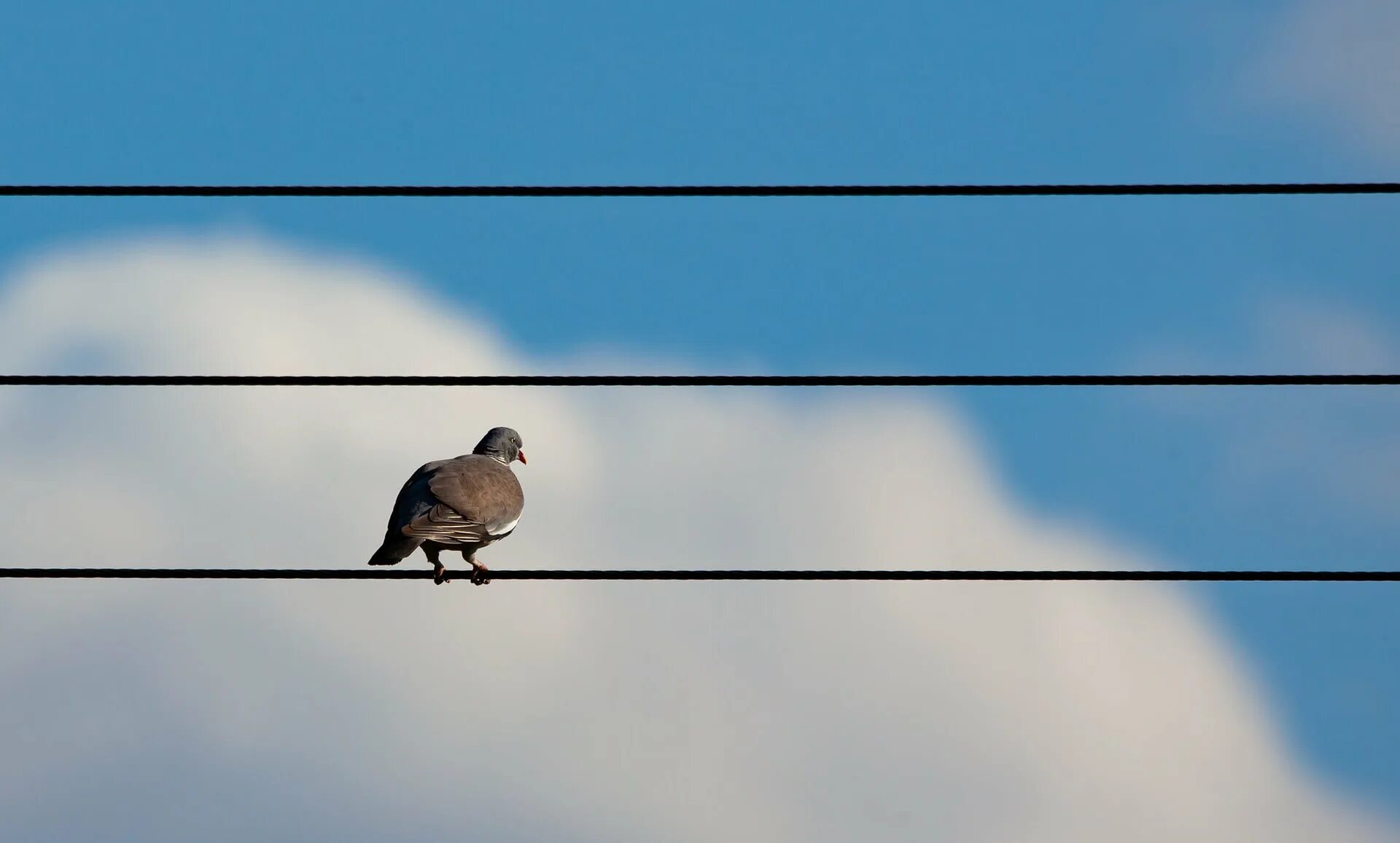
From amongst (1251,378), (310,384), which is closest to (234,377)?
(310,384)

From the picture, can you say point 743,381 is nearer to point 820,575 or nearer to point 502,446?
point 820,575

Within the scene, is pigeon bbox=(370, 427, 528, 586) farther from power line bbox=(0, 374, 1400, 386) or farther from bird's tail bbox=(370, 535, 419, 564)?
power line bbox=(0, 374, 1400, 386)

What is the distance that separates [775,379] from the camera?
332 inches

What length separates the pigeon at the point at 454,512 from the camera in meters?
11.9

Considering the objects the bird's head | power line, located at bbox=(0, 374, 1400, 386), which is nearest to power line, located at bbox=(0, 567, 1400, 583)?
power line, located at bbox=(0, 374, 1400, 386)

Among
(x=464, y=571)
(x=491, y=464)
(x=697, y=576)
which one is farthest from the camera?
(x=491, y=464)

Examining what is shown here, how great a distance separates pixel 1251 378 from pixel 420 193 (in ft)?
11.5

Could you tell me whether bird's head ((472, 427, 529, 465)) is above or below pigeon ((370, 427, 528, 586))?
above

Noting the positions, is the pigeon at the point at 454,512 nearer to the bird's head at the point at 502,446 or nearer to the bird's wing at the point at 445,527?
the bird's wing at the point at 445,527

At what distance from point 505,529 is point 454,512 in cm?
48

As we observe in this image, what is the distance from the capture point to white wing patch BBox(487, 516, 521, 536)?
1251 cm

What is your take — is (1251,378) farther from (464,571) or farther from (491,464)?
(491,464)

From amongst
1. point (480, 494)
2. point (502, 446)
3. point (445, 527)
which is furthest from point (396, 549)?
point (502, 446)

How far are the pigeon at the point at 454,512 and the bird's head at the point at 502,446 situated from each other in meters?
1.35
